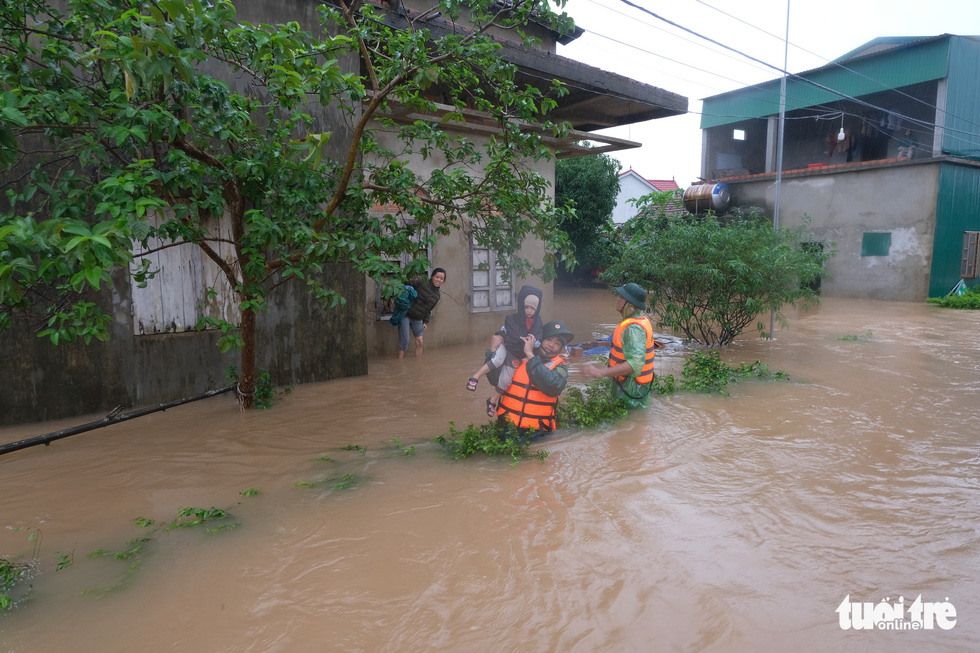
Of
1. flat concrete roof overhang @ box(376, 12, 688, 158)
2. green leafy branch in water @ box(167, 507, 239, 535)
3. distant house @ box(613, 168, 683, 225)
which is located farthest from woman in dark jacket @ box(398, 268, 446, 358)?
distant house @ box(613, 168, 683, 225)

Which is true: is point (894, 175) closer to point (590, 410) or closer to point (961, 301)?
point (961, 301)

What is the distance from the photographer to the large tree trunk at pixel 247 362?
579 centimetres

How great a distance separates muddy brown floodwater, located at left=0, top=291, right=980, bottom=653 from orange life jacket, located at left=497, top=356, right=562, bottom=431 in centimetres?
35

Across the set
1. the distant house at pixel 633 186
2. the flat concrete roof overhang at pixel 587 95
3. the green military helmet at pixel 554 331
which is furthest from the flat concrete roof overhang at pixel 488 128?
the distant house at pixel 633 186

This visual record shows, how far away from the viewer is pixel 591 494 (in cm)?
450

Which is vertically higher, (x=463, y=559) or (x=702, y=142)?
(x=702, y=142)

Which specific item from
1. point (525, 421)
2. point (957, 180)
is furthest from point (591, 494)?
point (957, 180)

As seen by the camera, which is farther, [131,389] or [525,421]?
[131,389]

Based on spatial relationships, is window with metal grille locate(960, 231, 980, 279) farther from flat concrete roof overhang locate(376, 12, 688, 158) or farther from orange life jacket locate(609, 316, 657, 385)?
orange life jacket locate(609, 316, 657, 385)

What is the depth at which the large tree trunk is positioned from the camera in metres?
5.79

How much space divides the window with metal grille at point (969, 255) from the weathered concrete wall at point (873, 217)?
74.3 inches

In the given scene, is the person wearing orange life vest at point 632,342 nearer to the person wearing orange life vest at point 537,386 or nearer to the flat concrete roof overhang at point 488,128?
the person wearing orange life vest at point 537,386

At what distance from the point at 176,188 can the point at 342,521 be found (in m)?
2.75

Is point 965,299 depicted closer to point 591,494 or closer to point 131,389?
point 591,494
